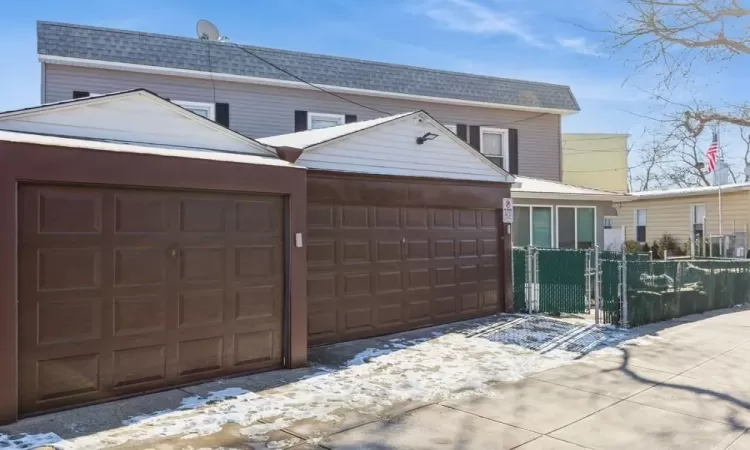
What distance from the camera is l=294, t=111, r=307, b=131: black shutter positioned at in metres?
14.5

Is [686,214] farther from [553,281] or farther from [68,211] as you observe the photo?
[68,211]

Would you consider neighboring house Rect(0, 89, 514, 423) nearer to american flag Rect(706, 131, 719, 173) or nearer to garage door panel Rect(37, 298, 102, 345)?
garage door panel Rect(37, 298, 102, 345)

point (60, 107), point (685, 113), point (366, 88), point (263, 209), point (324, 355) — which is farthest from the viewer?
point (366, 88)

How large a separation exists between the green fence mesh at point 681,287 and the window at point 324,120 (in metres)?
7.65

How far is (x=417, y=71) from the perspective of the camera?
1617 cm

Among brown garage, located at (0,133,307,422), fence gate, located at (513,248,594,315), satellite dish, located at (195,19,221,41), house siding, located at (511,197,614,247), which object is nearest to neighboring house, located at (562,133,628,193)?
house siding, located at (511,197,614,247)

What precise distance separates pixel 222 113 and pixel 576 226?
9817 mm

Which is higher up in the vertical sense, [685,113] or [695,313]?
[685,113]

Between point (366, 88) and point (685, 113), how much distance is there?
288 inches

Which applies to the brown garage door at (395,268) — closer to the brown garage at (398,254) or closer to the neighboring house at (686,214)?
the brown garage at (398,254)

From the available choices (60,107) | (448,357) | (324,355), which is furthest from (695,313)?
(60,107)

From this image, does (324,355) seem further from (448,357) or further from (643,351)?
(643,351)

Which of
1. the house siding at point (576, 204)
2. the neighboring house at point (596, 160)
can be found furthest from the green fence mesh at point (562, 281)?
the neighboring house at point (596, 160)

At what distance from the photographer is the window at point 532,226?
1591 centimetres
